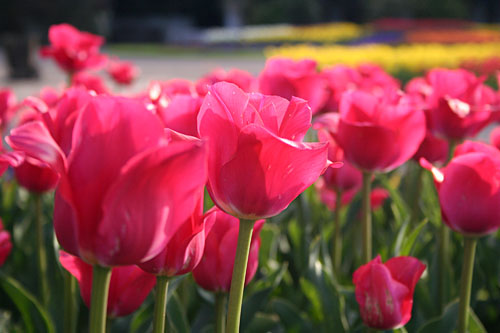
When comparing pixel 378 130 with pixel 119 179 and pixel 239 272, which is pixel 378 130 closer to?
pixel 239 272

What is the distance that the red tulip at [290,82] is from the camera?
4.86 feet

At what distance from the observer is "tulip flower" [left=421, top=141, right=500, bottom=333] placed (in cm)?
90

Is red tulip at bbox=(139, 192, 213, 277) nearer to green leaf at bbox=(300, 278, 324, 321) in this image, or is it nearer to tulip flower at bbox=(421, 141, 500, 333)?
tulip flower at bbox=(421, 141, 500, 333)

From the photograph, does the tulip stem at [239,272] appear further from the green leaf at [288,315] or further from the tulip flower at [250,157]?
the green leaf at [288,315]

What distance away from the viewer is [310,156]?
25.4 inches

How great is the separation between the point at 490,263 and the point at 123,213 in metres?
1.20

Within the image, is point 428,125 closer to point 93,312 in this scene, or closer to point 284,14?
point 93,312

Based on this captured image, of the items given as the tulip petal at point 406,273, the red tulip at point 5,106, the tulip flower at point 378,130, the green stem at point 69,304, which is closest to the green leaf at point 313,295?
the tulip flower at point 378,130

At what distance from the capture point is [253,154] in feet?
2.12

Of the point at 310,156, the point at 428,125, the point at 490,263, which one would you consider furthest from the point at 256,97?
the point at 490,263

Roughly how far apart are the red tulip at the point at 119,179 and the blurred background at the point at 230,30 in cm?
590

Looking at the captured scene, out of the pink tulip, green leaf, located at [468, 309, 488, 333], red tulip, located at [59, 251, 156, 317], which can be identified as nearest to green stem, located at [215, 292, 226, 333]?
red tulip, located at [59, 251, 156, 317]

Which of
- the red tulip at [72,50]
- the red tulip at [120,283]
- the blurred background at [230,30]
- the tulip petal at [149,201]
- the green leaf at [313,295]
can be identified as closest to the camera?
the tulip petal at [149,201]

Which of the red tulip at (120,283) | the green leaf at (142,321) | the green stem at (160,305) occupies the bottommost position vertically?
the green leaf at (142,321)
